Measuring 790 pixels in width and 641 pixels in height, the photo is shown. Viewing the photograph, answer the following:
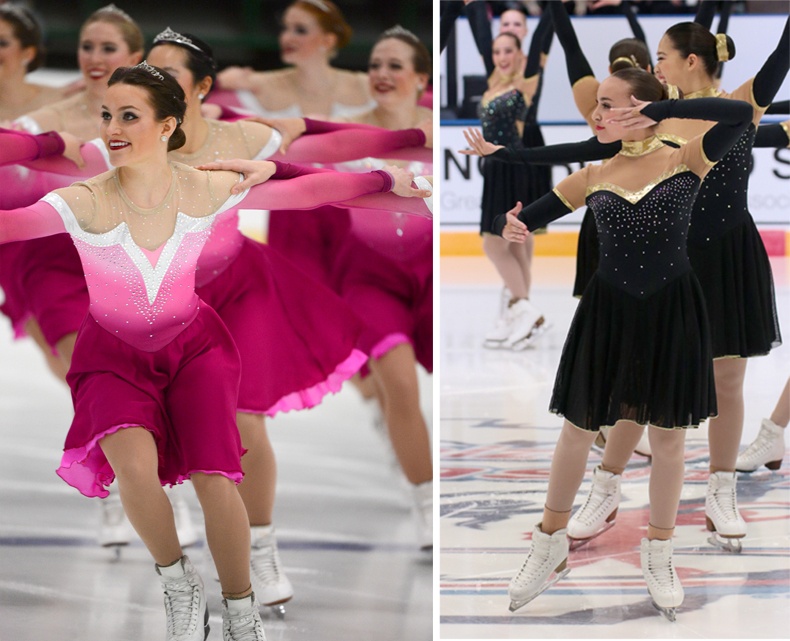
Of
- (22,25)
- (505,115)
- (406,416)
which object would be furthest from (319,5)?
(406,416)

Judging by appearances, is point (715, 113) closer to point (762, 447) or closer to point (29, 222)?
point (29, 222)

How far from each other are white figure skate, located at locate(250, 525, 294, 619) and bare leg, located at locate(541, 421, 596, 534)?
0.67m

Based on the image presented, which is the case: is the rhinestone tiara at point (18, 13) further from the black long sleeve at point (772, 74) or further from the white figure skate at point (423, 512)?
the black long sleeve at point (772, 74)

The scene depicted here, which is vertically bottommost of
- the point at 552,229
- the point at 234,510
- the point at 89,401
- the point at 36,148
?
the point at 552,229

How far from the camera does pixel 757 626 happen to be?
2.97 m

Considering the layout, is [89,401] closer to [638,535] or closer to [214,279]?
→ [214,279]

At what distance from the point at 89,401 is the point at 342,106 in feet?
9.67

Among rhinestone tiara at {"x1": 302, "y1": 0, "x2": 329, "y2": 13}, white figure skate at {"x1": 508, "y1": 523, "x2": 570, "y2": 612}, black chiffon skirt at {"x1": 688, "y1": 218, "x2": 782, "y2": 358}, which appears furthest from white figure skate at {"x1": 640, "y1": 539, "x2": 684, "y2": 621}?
rhinestone tiara at {"x1": 302, "y1": 0, "x2": 329, "y2": 13}

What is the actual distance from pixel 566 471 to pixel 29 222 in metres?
1.38

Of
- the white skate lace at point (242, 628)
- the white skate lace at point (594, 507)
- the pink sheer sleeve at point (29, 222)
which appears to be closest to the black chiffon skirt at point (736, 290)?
the white skate lace at point (594, 507)

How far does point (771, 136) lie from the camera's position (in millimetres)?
3533

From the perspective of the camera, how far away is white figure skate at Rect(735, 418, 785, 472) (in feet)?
13.2

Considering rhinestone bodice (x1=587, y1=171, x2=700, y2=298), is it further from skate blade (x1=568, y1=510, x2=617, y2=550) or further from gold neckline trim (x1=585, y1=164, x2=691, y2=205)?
skate blade (x1=568, y1=510, x2=617, y2=550)

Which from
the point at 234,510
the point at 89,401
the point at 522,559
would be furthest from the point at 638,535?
the point at 89,401
